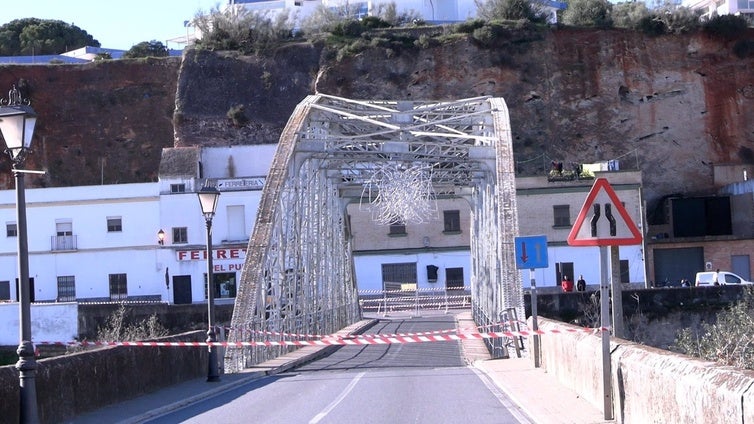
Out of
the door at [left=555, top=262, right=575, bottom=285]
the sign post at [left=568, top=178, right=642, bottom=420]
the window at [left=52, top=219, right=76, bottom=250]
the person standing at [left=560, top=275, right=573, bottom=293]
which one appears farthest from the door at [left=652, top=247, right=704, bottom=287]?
the sign post at [left=568, top=178, right=642, bottom=420]

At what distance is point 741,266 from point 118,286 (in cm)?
3233

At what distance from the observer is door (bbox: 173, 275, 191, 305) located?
190 feet

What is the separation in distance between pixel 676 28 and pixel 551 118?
12285 mm

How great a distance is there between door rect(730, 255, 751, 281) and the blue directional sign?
124ft

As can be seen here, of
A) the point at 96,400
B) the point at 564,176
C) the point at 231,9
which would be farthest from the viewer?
the point at 231,9

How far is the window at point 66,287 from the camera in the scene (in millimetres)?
58562

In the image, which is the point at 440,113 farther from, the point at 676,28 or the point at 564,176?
the point at 676,28

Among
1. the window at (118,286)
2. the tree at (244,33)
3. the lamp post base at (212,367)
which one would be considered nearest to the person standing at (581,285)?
the window at (118,286)

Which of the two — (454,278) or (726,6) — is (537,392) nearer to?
(454,278)

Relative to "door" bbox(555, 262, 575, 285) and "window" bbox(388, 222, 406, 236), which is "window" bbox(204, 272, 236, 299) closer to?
"window" bbox(388, 222, 406, 236)

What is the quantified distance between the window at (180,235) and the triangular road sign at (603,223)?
4694 centimetres

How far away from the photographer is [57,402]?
14945 mm

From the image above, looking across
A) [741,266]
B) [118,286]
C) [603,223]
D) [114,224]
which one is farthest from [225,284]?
[603,223]

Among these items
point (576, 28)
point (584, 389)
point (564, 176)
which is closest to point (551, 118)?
point (576, 28)
